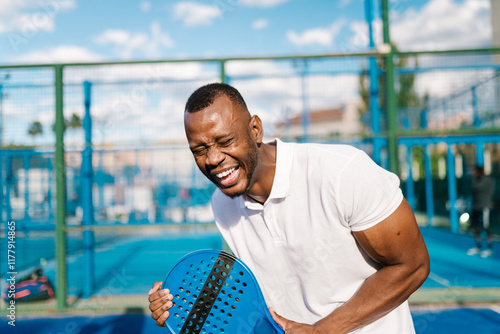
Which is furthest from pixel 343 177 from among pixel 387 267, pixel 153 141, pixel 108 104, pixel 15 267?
pixel 15 267

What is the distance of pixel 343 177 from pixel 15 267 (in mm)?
5284

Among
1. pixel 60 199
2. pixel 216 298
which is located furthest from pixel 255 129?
pixel 60 199

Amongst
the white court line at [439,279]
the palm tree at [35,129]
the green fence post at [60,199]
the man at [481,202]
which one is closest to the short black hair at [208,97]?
the green fence post at [60,199]

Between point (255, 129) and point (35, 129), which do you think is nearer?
point (255, 129)

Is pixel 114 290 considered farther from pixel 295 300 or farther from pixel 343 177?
pixel 343 177

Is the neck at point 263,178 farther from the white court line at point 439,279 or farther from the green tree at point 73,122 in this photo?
the white court line at point 439,279

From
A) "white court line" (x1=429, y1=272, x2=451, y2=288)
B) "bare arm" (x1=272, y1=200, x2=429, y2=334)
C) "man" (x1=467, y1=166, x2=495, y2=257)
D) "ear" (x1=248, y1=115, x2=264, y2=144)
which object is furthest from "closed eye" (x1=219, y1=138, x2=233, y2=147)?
"man" (x1=467, y1=166, x2=495, y2=257)

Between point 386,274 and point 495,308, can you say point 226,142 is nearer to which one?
point 386,274

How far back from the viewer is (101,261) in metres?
8.70

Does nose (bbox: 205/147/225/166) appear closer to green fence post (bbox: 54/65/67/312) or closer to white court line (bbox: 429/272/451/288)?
green fence post (bbox: 54/65/67/312)

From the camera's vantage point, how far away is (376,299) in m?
1.26

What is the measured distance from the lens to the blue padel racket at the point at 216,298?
1260 mm

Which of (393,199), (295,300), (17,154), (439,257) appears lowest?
(439,257)

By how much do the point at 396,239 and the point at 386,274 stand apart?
0.13 meters
